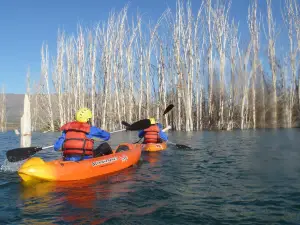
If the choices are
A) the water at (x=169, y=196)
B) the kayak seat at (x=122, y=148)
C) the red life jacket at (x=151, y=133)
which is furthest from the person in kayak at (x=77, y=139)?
the red life jacket at (x=151, y=133)

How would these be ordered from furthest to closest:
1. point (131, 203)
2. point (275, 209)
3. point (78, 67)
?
point (78, 67), point (131, 203), point (275, 209)

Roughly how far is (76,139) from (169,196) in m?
2.57

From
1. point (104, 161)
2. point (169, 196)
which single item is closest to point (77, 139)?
point (104, 161)

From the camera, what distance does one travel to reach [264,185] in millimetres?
5930

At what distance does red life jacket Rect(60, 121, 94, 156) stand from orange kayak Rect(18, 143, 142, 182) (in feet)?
0.85

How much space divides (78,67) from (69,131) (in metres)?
17.3

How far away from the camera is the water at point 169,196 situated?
4324 mm

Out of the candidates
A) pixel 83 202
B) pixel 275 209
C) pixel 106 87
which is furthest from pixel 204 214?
pixel 106 87

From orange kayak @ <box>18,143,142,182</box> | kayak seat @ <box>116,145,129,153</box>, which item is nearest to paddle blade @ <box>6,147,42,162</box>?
orange kayak @ <box>18,143,142,182</box>

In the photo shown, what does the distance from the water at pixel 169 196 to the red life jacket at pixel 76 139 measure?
75 centimetres

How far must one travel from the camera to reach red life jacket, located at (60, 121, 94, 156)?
6.95 metres

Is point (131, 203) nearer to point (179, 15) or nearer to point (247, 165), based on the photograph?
point (247, 165)

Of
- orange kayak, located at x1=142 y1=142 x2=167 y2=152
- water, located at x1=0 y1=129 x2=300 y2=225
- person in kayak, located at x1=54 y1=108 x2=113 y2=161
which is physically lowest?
water, located at x1=0 y1=129 x2=300 y2=225

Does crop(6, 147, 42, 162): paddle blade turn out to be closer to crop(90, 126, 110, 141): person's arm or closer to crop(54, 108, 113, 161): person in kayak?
crop(54, 108, 113, 161): person in kayak
